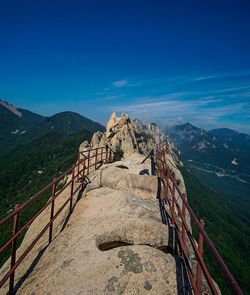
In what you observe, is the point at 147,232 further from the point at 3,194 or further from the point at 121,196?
the point at 3,194

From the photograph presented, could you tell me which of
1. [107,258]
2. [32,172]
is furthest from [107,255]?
[32,172]

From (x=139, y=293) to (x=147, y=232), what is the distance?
272 cm

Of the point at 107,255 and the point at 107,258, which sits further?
the point at 107,255

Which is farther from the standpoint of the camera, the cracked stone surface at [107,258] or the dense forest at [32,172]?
the dense forest at [32,172]

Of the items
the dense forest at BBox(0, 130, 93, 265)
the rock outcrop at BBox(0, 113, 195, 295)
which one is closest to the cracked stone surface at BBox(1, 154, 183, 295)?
the rock outcrop at BBox(0, 113, 195, 295)

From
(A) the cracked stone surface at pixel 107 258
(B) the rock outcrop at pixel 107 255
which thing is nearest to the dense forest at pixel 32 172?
(B) the rock outcrop at pixel 107 255

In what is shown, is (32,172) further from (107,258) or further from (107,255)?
(107,258)

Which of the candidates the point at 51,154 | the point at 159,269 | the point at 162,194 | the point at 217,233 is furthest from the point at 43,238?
the point at 51,154

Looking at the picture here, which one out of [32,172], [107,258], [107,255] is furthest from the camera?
[32,172]

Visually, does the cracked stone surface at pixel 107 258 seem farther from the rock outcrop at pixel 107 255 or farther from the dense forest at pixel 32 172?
the dense forest at pixel 32 172

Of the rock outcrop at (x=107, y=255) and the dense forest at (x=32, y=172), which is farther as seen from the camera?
the dense forest at (x=32, y=172)

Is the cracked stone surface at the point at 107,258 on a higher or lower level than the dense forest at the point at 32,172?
higher

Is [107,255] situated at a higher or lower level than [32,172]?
higher

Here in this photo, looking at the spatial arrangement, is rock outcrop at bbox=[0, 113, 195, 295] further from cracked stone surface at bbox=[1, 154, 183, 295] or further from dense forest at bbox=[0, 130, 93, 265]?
dense forest at bbox=[0, 130, 93, 265]
